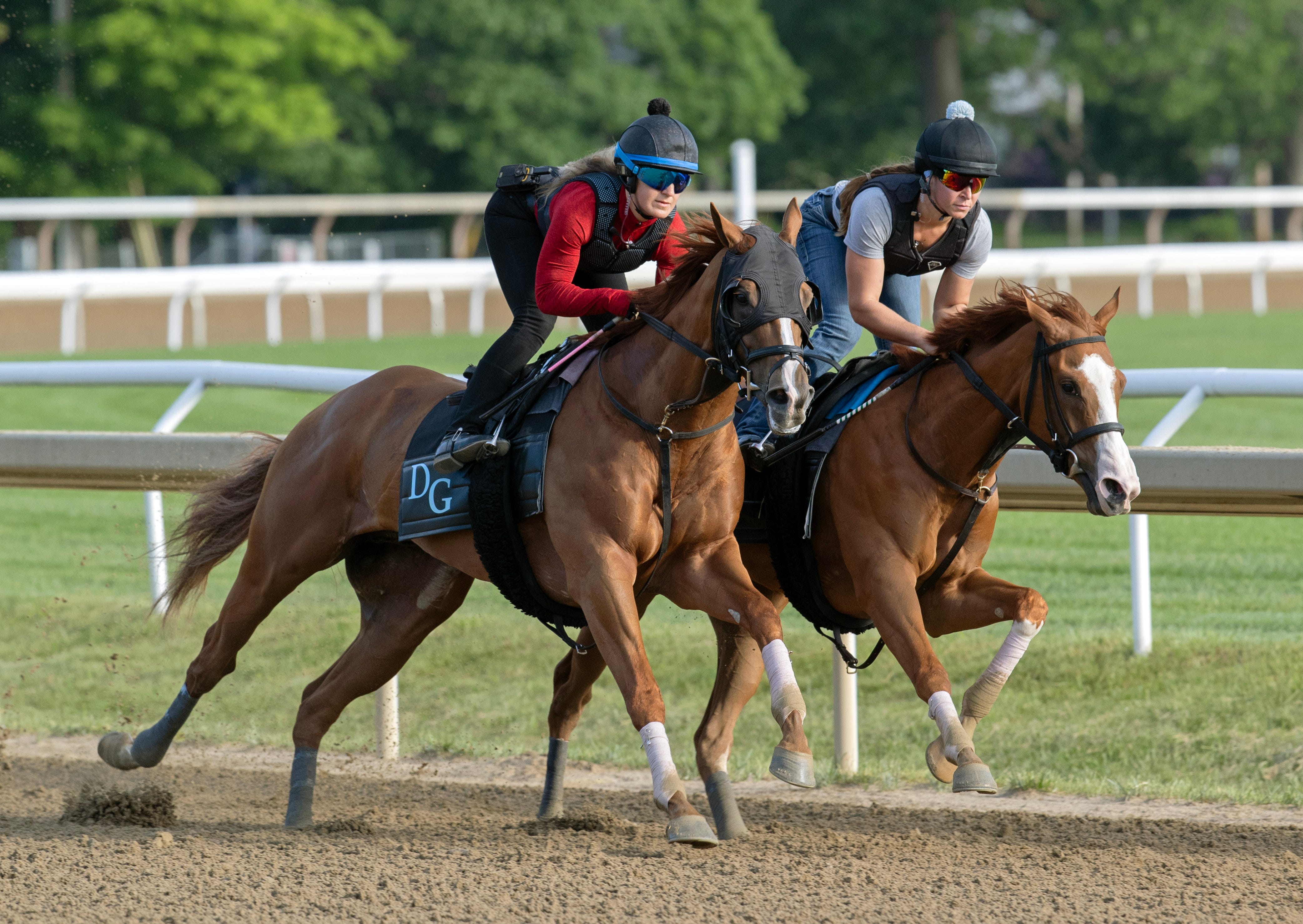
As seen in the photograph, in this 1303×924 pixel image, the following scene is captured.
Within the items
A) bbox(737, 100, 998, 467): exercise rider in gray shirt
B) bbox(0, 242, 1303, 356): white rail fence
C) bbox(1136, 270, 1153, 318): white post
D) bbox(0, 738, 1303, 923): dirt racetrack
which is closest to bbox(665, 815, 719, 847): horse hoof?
bbox(0, 738, 1303, 923): dirt racetrack

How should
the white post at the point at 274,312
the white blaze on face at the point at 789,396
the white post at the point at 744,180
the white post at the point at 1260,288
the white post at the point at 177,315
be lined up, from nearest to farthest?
1. the white blaze on face at the point at 789,396
2. the white post at the point at 177,315
3. the white post at the point at 274,312
4. the white post at the point at 744,180
5. the white post at the point at 1260,288

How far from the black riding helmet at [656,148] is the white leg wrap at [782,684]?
129cm

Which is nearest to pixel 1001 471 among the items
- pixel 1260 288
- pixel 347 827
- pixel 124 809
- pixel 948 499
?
pixel 948 499

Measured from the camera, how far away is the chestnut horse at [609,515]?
164 inches

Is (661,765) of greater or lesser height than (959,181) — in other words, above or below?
below

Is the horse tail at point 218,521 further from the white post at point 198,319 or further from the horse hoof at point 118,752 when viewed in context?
the white post at point 198,319

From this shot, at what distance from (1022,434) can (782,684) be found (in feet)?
3.06

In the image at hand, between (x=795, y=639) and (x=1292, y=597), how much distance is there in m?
1.97

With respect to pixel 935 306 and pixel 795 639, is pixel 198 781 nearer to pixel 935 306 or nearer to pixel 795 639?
pixel 795 639

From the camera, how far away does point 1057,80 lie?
36.3 metres

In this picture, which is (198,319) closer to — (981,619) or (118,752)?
(118,752)

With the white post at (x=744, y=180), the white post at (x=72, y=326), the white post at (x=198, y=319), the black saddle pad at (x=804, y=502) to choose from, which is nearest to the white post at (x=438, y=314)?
the white post at (x=198, y=319)

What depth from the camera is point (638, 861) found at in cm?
438

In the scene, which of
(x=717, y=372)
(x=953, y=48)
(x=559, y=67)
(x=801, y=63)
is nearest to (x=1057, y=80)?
(x=953, y=48)
